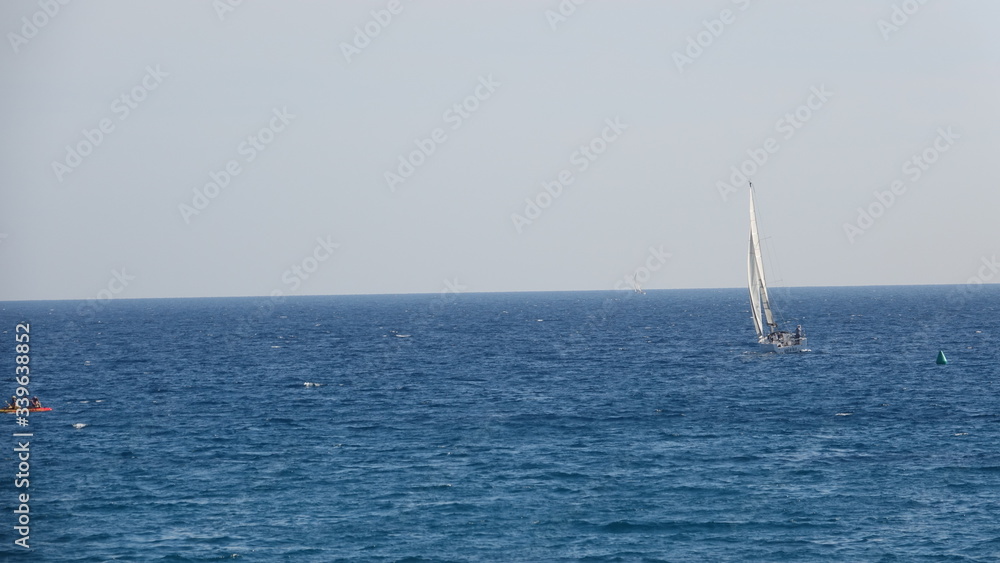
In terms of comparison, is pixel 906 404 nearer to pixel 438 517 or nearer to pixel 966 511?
pixel 966 511

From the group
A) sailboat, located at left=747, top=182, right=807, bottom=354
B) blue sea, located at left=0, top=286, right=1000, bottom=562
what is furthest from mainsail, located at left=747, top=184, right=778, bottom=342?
blue sea, located at left=0, top=286, right=1000, bottom=562

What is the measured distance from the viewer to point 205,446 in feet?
226

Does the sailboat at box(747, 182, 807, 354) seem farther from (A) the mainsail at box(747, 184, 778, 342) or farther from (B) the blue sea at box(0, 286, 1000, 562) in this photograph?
(B) the blue sea at box(0, 286, 1000, 562)

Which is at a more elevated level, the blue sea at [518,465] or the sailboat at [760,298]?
the sailboat at [760,298]

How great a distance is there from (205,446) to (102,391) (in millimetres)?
38378

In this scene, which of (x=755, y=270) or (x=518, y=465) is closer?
(x=518, y=465)

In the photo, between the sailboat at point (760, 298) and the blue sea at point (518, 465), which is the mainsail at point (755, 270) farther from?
the blue sea at point (518, 465)

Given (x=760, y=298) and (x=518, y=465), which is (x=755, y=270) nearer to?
(x=760, y=298)

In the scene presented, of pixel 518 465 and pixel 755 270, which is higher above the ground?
pixel 755 270

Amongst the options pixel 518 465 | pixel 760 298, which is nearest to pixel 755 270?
pixel 760 298

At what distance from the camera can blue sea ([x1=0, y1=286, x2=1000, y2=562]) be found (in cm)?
4669

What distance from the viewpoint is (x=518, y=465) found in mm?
61156

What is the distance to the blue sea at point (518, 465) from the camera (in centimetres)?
4669

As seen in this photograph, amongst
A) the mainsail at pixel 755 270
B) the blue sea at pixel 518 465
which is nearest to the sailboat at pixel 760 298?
the mainsail at pixel 755 270
